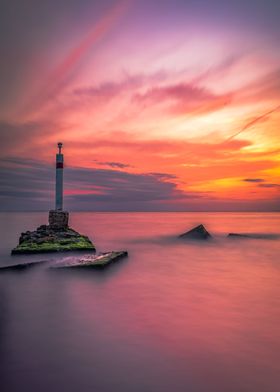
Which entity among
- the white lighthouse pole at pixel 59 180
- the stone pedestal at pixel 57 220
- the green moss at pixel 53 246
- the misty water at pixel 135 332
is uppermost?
the white lighthouse pole at pixel 59 180

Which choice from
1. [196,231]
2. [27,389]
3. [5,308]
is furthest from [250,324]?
[196,231]

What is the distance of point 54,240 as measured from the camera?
829 inches

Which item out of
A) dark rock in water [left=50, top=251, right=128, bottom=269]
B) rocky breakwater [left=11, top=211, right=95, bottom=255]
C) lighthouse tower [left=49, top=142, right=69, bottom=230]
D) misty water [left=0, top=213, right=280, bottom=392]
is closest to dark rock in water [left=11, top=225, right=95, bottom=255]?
rocky breakwater [left=11, top=211, right=95, bottom=255]

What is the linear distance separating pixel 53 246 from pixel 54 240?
1.76m

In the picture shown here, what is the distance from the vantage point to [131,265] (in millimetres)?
16875

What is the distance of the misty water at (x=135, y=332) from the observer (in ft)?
17.5

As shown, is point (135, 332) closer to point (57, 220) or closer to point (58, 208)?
point (57, 220)

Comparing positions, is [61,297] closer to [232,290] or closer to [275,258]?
[232,290]

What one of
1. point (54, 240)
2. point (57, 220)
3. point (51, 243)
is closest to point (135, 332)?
point (51, 243)

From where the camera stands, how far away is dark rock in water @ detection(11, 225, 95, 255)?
750 inches

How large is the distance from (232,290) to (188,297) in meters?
2.28

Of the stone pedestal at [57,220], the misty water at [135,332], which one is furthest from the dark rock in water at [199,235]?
the misty water at [135,332]

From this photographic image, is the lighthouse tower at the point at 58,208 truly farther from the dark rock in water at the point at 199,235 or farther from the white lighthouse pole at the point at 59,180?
the dark rock in water at the point at 199,235

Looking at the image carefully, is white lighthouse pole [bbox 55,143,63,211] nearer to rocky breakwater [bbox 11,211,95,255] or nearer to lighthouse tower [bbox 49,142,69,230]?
lighthouse tower [bbox 49,142,69,230]
